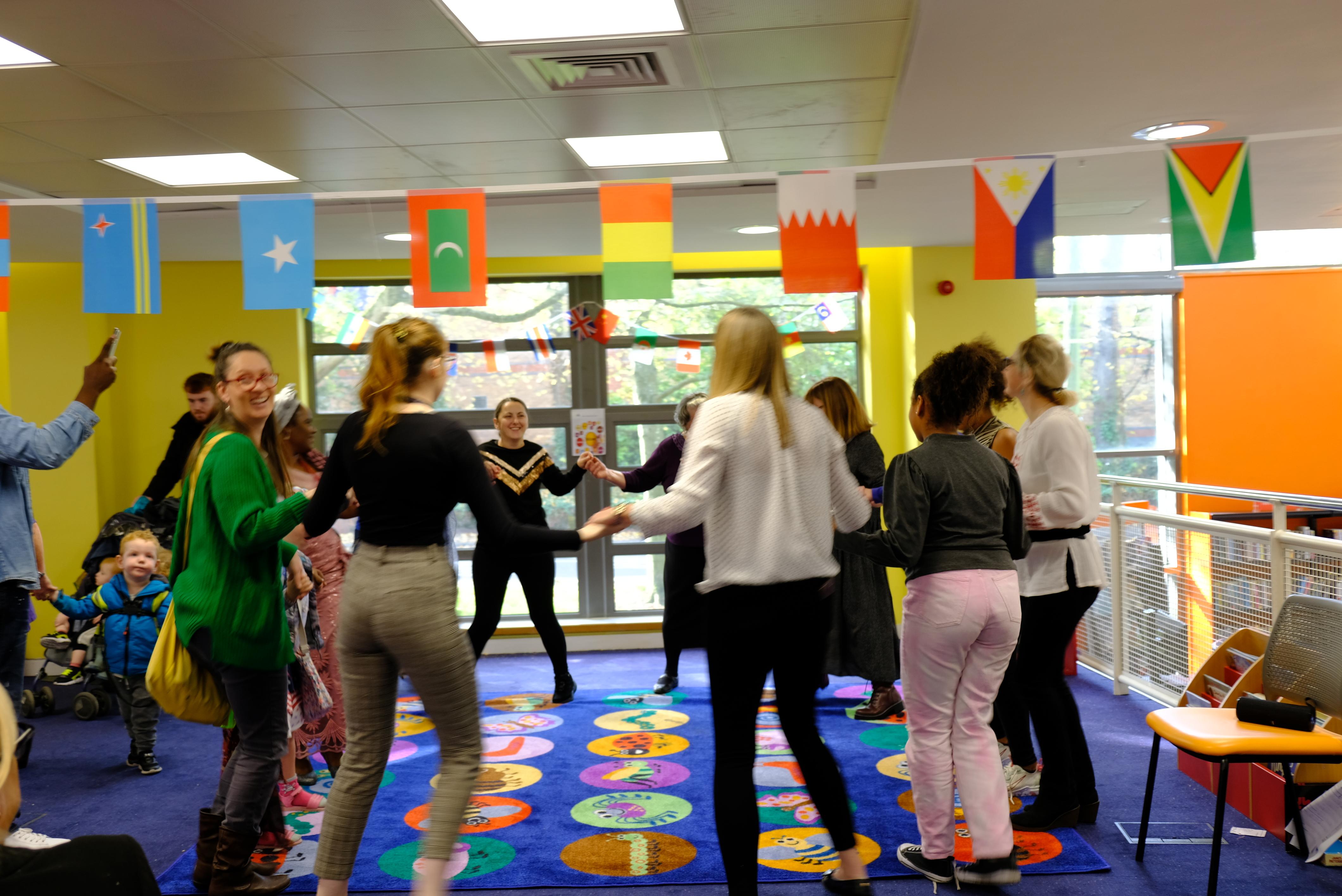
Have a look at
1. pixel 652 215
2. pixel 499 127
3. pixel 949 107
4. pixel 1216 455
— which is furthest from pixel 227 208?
pixel 1216 455

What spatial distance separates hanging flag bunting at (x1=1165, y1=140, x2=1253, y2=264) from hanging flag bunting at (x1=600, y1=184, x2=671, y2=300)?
1791 mm

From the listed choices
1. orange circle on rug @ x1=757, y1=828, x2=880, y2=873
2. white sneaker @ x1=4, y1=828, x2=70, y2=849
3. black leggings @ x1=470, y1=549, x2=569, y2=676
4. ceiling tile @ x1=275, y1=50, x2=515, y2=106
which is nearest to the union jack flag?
black leggings @ x1=470, y1=549, x2=569, y2=676

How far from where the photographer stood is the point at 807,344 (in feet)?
22.8

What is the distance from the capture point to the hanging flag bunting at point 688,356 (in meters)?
6.86

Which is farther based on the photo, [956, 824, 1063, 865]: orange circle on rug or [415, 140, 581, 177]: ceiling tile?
[415, 140, 581, 177]: ceiling tile

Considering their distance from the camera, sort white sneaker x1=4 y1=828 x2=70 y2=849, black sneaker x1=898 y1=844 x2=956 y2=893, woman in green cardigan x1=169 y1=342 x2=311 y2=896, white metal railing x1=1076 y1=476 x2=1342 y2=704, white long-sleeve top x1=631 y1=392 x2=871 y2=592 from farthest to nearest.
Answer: white metal railing x1=1076 y1=476 x2=1342 y2=704 → black sneaker x1=898 y1=844 x2=956 y2=893 → woman in green cardigan x1=169 y1=342 x2=311 y2=896 → white long-sleeve top x1=631 y1=392 x2=871 y2=592 → white sneaker x1=4 y1=828 x2=70 y2=849

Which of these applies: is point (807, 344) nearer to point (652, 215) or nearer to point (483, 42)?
point (652, 215)

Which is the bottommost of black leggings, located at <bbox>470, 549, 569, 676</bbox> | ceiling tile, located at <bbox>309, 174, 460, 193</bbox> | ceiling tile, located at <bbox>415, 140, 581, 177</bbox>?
black leggings, located at <bbox>470, 549, 569, 676</bbox>

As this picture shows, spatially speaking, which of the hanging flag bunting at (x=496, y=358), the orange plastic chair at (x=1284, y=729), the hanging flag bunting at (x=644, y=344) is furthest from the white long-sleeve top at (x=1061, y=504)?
the hanging flag bunting at (x=496, y=358)

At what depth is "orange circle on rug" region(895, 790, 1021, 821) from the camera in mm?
3268

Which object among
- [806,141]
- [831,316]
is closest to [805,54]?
[806,141]

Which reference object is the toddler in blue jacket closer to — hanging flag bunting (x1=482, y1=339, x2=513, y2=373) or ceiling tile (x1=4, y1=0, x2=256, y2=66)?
ceiling tile (x1=4, y1=0, x2=256, y2=66)

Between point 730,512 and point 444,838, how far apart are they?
1007mm

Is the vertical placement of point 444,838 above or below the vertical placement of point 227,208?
below
